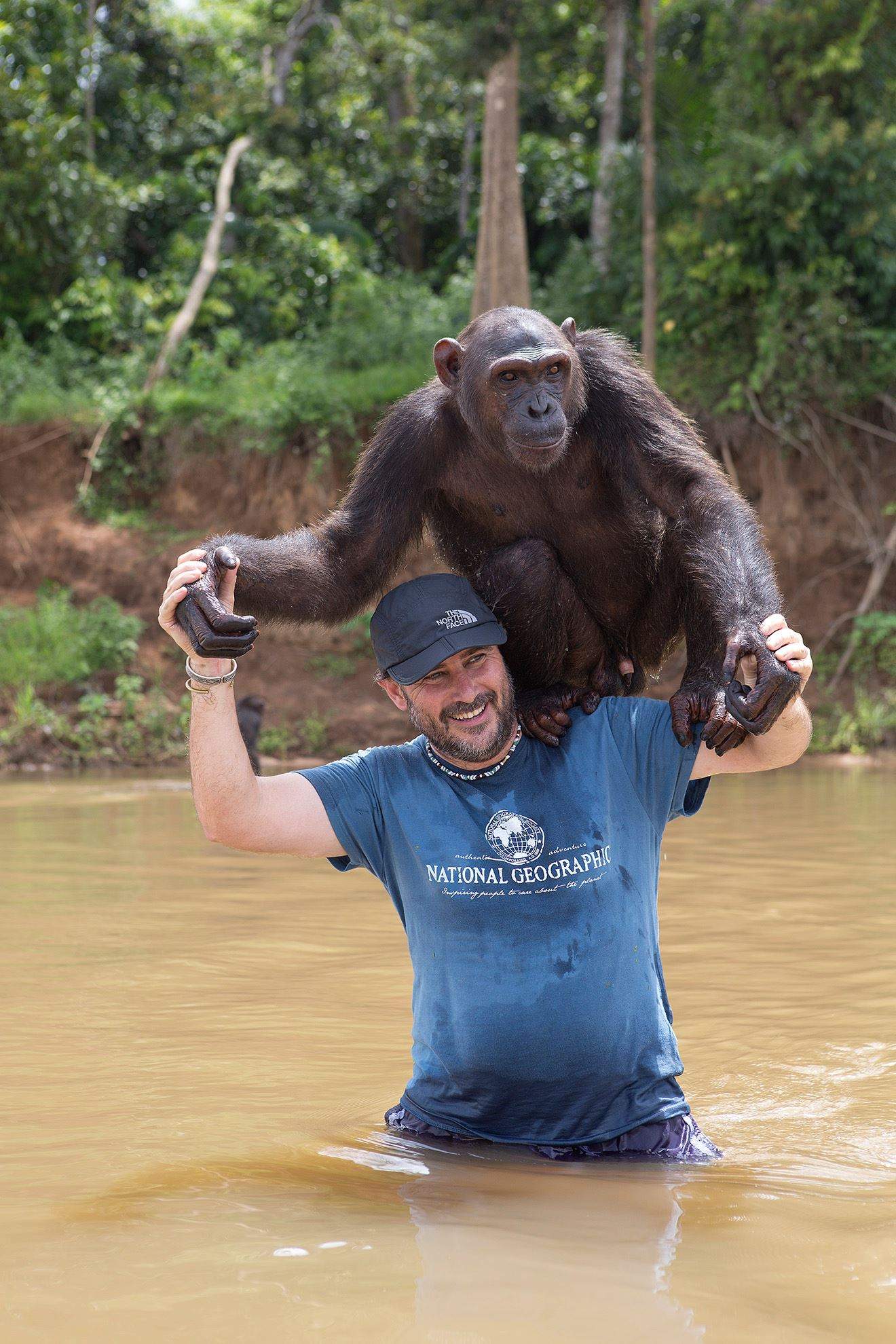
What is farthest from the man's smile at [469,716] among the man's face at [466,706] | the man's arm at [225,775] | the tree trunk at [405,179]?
the tree trunk at [405,179]

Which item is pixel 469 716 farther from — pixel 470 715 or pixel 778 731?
pixel 778 731

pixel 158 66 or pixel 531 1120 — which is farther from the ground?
pixel 158 66

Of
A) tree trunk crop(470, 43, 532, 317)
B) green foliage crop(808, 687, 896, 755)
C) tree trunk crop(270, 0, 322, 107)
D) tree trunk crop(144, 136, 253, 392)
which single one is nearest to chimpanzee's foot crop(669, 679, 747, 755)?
green foliage crop(808, 687, 896, 755)

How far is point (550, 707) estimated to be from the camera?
3.07 metres

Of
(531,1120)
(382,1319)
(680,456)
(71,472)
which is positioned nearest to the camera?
(382,1319)

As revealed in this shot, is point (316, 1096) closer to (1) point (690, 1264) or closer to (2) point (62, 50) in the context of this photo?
(1) point (690, 1264)

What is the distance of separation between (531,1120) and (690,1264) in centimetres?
67

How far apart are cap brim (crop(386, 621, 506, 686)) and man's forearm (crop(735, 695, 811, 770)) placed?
57cm

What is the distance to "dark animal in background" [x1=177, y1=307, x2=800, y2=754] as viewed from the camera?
3.21m

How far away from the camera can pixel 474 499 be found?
3.49 m

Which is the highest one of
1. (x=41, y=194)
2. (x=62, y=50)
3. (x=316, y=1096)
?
(x=62, y=50)

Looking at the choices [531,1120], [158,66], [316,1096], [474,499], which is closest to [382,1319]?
[531,1120]

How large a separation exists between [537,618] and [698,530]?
44 cm

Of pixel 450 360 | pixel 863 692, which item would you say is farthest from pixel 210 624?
pixel 863 692
